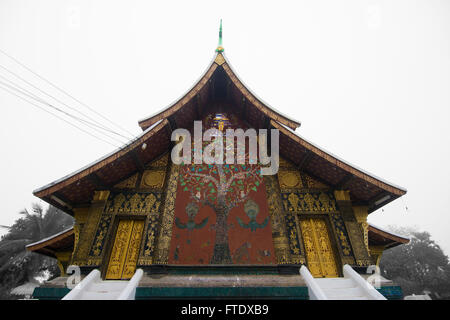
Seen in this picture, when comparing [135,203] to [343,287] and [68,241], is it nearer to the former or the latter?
[68,241]

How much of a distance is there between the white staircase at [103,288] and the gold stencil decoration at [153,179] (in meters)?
2.32

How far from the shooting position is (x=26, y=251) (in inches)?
776

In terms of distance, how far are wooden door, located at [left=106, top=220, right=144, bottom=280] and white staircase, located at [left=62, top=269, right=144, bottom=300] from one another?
369 millimetres

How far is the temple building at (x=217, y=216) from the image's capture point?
5422mm

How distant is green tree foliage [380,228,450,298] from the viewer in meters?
26.4

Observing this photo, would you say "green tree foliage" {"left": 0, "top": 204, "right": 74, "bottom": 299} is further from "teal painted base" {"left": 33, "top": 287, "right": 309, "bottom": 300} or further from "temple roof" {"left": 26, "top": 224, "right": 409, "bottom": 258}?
"teal painted base" {"left": 33, "top": 287, "right": 309, "bottom": 300}

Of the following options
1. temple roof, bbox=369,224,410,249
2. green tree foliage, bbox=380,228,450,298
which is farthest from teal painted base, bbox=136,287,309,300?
green tree foliage, bbox=380,228,450,298

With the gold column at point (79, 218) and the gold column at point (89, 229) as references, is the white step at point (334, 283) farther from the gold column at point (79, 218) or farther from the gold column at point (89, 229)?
the gold column at point (79, 218)

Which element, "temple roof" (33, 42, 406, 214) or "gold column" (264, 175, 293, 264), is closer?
"gold column" (264, 175, 293, 264)

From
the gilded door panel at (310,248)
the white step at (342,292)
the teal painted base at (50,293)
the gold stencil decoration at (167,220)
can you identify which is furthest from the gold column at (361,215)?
the teal painted base at (50,293)
